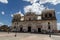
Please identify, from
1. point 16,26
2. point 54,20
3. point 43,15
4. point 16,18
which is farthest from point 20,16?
point 54,20

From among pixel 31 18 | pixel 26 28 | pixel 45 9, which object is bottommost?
pixel 26 28

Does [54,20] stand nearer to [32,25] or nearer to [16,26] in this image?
[32,25]

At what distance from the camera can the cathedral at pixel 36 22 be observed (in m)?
45.2

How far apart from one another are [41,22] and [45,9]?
21.8 ft

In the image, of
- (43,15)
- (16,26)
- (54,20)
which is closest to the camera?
(54,20)

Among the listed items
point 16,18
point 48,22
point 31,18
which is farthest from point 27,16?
point 48,22

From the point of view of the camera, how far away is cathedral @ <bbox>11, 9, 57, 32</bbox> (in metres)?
45.2

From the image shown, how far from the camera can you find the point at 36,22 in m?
47.2

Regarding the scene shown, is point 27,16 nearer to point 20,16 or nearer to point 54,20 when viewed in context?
point 20,16

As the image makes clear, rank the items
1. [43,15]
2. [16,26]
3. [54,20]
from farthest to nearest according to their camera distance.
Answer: [16,26], [43,15], [54,20]

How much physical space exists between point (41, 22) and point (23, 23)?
25.7 ft

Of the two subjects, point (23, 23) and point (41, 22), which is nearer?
point (41, 22)

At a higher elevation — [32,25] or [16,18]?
[16,18]

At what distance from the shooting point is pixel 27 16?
50.5 meters
